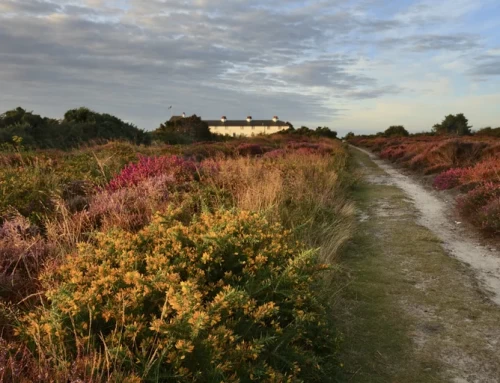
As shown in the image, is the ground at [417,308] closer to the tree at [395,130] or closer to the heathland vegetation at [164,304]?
the heathland vegetation at [164,304]

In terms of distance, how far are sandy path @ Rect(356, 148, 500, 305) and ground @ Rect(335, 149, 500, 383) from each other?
0.02 meters

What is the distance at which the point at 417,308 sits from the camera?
182 inches

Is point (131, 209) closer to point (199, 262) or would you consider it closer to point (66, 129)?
point (199, 262)

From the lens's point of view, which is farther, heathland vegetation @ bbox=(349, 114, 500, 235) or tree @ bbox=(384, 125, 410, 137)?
tree @ bbox=(384, 125, 410, 137)

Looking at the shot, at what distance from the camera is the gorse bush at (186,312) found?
224cm

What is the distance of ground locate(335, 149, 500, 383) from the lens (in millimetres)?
3525

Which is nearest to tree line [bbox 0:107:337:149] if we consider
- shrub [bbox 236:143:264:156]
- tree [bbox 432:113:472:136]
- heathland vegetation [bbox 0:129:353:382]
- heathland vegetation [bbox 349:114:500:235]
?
shrub [bbox 236:143:264:156]

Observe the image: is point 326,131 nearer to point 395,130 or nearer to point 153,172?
point 395,130

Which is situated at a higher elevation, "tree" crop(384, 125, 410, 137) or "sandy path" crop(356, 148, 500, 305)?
"tree" crop(384, 125, 410, 137)

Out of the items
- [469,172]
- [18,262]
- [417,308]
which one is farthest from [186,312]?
[469,172]

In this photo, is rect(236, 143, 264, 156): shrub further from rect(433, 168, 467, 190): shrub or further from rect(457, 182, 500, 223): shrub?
rect(457, 182, 500, 223): shrub

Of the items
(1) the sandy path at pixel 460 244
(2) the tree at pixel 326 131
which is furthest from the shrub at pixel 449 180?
(2) the tree at pixel 326 131

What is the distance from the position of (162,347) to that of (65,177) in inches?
278

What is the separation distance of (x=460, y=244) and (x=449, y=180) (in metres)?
6.60
